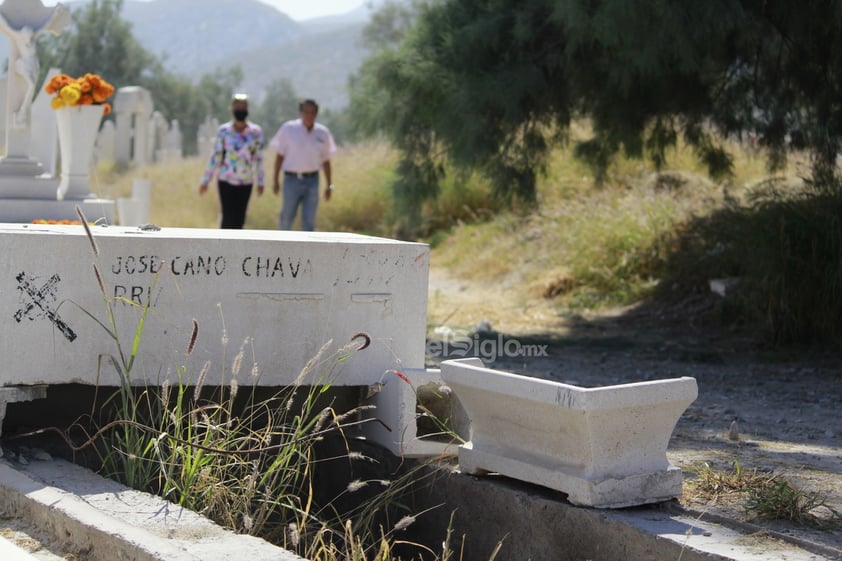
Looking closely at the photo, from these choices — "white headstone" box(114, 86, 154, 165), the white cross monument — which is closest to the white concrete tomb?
the white cross monument

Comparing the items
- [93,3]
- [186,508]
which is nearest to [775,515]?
[186,508]

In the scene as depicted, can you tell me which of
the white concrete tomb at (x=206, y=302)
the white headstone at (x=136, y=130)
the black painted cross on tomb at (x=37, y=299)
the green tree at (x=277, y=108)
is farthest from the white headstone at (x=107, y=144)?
→ the green tree at (x=277, y=108)

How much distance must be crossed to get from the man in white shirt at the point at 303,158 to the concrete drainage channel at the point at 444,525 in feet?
22.0

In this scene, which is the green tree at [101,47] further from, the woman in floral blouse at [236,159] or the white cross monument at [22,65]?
the woman in floral blouse at [236,159]

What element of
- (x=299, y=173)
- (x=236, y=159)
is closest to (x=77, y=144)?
(x=236, y=159)

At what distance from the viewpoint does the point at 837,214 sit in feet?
29.5

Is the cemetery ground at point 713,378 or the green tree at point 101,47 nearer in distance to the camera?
the cemetery ground at point 713,378

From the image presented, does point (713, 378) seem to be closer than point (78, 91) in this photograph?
Yes

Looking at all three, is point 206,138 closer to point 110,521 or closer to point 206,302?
point 206,302

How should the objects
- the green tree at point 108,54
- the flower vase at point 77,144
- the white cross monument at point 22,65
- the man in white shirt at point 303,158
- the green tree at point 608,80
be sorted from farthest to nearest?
1. the green tree at point 108,54
2. the man in white shirt at point 303,158
3. the flower vase at point 77,144
4. the white cross monument at point 22,65
5. the green tree at point 608,80

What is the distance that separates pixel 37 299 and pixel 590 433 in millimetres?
2446

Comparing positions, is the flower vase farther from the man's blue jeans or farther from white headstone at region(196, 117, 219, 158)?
white headstone at region(196, 117, 219, 158)

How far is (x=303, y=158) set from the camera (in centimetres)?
1145

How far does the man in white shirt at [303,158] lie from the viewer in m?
11.4
